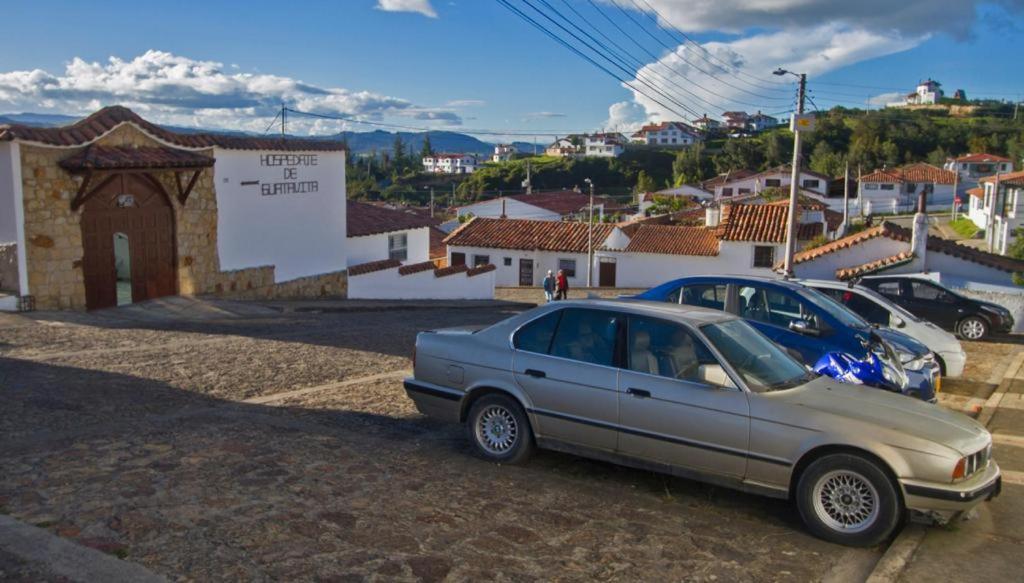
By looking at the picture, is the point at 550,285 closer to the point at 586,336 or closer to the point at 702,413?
the point at 586,336

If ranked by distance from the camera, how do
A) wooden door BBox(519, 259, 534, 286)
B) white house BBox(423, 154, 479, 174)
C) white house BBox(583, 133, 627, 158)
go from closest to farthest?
wooden door BBox(519, 259, 534, 286)
white house BBox(583, 133, 627, 158)
white house BBox(423, 154, 479, 174)

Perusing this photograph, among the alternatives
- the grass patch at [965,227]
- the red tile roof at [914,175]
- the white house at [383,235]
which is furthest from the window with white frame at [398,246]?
the red tile roof at [914,175]

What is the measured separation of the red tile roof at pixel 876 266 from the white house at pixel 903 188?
5047 centimetres

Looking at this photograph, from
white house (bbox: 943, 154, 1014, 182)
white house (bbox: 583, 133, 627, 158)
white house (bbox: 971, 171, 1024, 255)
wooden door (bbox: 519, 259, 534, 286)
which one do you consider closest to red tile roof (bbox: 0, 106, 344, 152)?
wooden door (bbox: 519, 259, 534, 286)

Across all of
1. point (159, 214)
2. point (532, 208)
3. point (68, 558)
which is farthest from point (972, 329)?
point (532, 208)

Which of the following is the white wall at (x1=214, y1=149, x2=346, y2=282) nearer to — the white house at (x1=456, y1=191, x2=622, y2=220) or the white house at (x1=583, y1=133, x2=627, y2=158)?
the white house at (x1=456, y1=191, x2=622, y2=220)

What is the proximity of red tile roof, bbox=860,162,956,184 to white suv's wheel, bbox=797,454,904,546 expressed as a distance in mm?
72186

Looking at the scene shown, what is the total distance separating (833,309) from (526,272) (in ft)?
104

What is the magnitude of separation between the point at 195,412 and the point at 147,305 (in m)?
8.87

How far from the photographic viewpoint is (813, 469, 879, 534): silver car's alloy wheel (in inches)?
215

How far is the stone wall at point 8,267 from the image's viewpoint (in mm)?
13781

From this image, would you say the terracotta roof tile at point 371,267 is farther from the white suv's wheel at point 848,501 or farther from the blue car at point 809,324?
the white suv's wheel at point 848,501

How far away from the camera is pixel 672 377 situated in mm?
6184

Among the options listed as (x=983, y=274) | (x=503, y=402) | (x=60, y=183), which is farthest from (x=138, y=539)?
(x=983, y=274)
